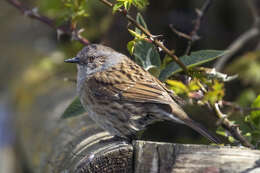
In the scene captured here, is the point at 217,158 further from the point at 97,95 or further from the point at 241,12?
the point at 241,12

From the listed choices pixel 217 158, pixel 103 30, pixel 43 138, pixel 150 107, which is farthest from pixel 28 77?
pixel 217 158

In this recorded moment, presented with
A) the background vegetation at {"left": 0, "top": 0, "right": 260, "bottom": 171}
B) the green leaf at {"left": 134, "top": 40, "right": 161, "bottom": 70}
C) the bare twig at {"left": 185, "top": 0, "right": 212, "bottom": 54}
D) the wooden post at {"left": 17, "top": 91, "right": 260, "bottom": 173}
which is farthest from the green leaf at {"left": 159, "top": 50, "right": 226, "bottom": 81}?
the background vegetation at {"left": 0, "top": 0, "right": 260, "bottom": 171}

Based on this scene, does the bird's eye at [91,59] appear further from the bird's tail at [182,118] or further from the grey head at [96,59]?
the bird's tail at [182,118]

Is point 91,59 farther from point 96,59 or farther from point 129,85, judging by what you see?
→ point 129,85

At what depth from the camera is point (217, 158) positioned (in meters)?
1.60

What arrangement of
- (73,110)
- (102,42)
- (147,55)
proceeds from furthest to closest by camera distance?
(102,42)
(73,110)
(147,55)

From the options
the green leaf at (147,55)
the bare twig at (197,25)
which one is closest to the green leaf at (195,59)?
the green leaf at (147,55)

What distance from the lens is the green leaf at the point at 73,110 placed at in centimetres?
230

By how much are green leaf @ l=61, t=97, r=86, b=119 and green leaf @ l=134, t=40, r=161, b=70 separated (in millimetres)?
433

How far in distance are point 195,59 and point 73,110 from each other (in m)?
0.72

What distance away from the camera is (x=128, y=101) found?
7.41ft

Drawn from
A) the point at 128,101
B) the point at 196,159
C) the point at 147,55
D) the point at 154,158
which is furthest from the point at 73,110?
the point at 196,159

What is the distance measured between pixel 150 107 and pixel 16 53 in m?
2.57

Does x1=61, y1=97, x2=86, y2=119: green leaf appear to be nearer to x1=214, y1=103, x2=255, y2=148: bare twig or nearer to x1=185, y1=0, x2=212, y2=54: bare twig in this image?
x1=185, y1=0, x2=212, y2=54: bare twig
